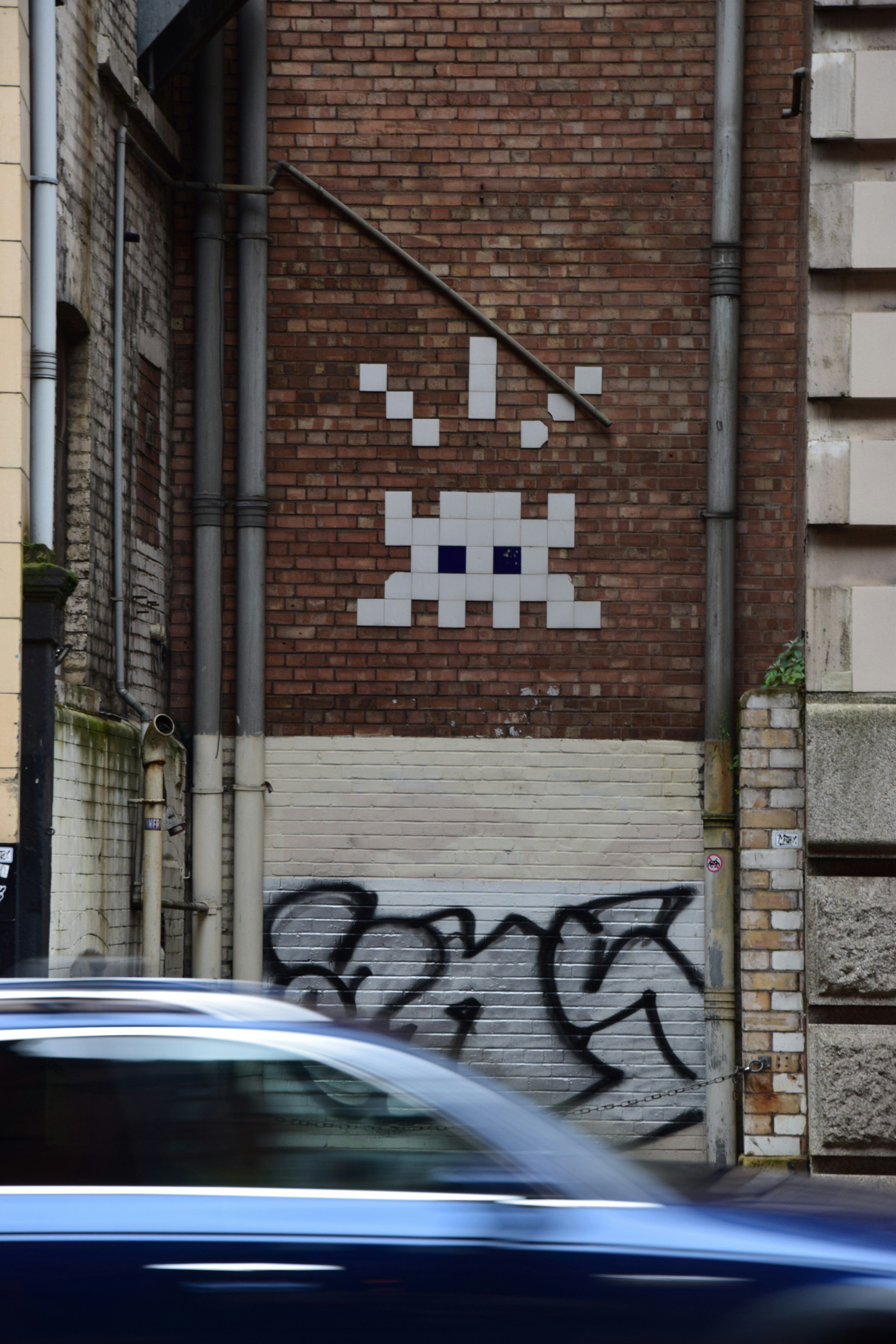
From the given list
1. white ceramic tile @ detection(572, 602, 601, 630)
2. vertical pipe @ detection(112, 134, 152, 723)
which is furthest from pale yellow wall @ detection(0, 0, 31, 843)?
white ceramic tile @ detection(572, 602, 601, 630)

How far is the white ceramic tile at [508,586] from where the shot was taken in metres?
9.44

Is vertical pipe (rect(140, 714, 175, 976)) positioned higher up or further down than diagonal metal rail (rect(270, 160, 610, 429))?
further down

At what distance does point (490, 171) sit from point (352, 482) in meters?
2.13

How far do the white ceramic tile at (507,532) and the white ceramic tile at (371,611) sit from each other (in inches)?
32.0

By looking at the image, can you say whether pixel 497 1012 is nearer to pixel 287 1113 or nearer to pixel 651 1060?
pixel 651 1060

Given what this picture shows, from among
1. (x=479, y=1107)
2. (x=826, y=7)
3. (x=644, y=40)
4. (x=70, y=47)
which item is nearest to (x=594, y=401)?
(x=644, y=40)

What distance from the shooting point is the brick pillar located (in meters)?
8.50

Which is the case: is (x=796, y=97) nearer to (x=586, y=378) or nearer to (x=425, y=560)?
(x=586, y=378)

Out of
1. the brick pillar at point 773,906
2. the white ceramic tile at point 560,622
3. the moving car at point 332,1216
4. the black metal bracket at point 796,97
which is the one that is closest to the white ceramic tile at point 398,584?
the white ceramic tile at point 560,622

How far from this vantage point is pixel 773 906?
28.1ft

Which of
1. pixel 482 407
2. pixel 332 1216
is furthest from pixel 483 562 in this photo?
pixel 332 1216

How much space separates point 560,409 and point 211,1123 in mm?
6978

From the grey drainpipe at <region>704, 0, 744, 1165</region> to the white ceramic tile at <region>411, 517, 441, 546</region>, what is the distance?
1.67m

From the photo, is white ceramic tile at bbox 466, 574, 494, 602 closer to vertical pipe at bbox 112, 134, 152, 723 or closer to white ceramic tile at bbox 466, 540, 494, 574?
white ceramic tile at bbox 466, 540, 494, 574
